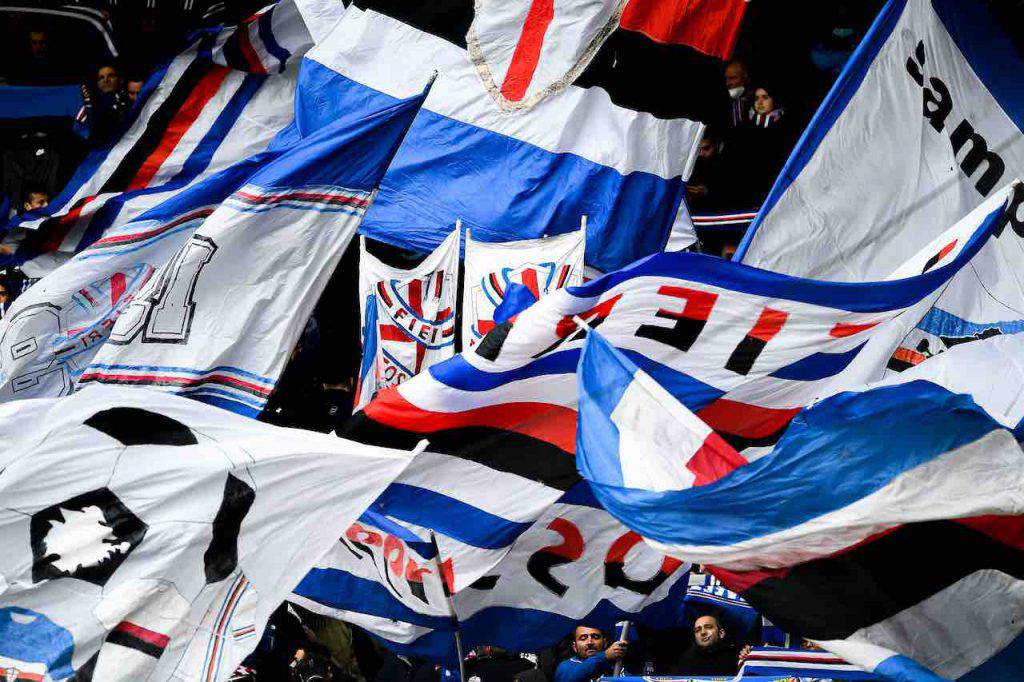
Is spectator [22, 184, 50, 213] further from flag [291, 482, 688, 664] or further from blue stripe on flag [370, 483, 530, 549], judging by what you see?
blue stripe on flag [370, 483, 530, 549]

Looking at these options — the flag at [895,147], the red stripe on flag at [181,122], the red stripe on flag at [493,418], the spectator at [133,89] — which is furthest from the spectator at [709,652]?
the spectator at [133,89]

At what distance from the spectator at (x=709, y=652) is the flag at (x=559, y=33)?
3.80 meters

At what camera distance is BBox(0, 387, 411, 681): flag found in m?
5.38

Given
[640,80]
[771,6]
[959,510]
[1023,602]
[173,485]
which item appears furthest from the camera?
[771,6]

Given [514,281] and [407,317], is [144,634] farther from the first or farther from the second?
[514,281]

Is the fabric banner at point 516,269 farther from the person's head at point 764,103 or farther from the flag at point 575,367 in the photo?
the flag at point 575,367

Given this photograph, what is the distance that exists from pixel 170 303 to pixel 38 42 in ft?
23.3

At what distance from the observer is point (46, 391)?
6863 millimetres

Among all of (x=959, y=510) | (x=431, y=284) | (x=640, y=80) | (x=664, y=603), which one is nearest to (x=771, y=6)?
(x=640, y=80)

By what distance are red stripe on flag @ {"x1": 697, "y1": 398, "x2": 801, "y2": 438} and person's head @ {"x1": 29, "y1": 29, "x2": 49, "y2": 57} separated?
28.8 ft

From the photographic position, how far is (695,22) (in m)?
9.38

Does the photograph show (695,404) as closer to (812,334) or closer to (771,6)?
(812,334)

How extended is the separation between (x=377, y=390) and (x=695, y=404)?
2.62m

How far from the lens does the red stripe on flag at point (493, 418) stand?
6352mm
